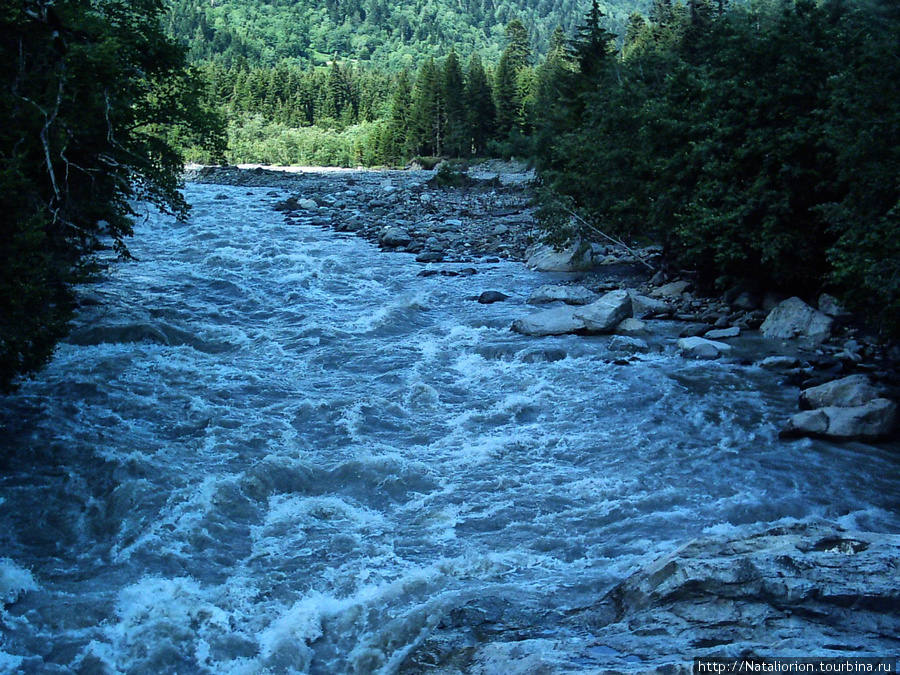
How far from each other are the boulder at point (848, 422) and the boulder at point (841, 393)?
22cm

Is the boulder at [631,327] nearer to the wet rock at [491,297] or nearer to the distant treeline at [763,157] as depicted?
the distant treeline at [763,157]

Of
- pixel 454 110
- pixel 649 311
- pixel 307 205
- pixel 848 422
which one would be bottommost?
pixel 848 422

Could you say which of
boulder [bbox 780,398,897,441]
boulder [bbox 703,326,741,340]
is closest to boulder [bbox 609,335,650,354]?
boulder [bbox 703,326,741,340]

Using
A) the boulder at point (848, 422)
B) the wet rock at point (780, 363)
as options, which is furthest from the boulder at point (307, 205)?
the boulder at point (848, 422)

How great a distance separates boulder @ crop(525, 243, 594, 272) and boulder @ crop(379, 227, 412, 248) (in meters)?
5.53

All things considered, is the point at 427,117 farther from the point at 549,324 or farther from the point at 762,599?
the point at 762,599

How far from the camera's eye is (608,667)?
4.83 m

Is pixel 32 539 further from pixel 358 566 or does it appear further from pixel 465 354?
pixel 465 354

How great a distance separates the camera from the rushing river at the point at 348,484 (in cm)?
696

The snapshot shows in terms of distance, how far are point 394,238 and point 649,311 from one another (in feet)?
41.8

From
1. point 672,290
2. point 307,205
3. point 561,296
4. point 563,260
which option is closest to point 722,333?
point 672,290

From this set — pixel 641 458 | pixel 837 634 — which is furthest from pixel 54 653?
pixel 641 458

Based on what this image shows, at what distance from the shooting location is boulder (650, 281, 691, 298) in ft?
64.9

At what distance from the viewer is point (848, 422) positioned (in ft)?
35.5
